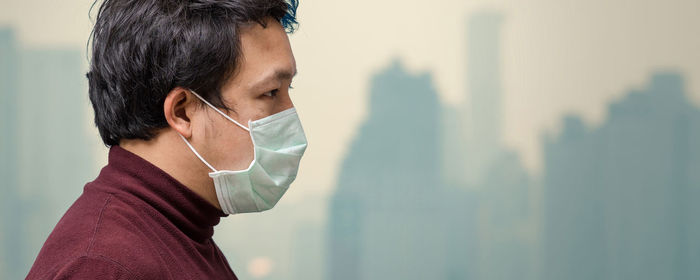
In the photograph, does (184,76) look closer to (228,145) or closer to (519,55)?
(228,145)

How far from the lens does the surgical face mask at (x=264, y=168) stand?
0.98m

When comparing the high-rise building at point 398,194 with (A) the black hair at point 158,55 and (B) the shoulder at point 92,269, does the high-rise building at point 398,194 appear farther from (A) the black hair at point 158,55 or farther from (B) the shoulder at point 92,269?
(B) the shoulder at point 92,269

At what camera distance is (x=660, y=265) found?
6.54 feet

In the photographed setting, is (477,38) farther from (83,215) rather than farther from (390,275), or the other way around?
(83,215)

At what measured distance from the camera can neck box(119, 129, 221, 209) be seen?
924 millimetres

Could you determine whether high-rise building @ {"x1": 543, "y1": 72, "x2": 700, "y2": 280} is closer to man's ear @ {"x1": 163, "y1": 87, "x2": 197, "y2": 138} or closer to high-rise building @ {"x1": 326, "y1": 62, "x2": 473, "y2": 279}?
high-rise building @ {"x1": 326, "y1": 62, "x2": 473, "y2": 279}

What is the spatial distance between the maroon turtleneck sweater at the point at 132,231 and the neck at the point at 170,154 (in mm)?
21

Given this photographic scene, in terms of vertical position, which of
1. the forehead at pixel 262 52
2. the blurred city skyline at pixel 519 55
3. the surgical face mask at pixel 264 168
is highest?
the blurred city skyline at pixel 519 55

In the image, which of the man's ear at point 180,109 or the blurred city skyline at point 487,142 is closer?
the man's ear at point 180,109

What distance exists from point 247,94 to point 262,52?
0.07 m

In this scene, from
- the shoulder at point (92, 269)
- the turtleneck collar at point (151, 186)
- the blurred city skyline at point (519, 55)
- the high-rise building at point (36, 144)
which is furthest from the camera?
the high-rise building at point (36, 144)

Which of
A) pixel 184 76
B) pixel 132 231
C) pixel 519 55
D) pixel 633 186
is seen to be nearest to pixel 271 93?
pixel 184 76

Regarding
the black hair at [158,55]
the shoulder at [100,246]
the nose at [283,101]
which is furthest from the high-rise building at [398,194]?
the shoulder at [100,246]

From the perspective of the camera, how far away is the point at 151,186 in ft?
2.92
